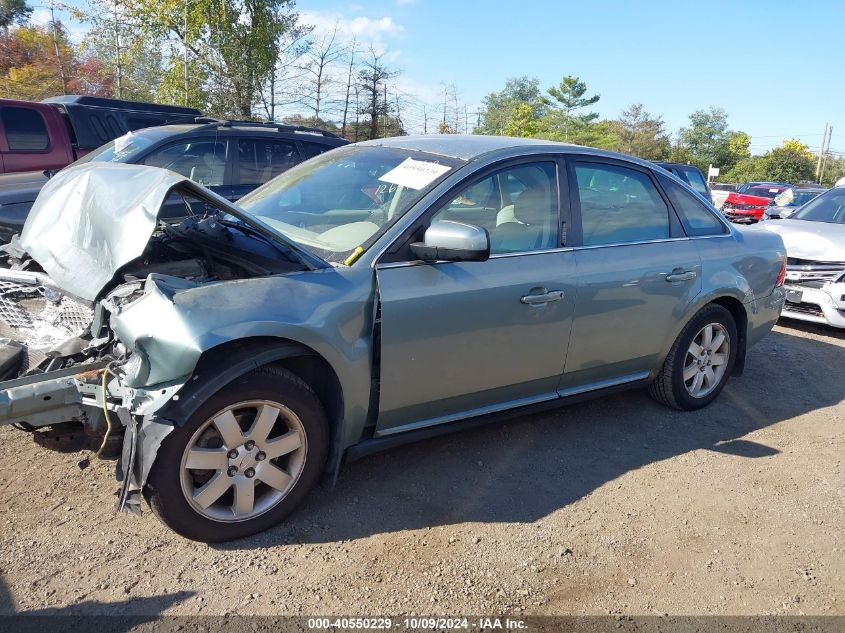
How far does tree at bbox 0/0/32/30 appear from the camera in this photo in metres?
25.5

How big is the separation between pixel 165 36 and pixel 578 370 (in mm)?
15807

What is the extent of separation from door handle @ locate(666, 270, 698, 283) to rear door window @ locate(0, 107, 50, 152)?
24.8 ft

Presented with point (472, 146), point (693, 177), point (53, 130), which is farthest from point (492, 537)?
point (693, 177)

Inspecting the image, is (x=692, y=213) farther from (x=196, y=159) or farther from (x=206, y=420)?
(x=196, y=159)

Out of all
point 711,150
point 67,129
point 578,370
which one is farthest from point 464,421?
point 711,150

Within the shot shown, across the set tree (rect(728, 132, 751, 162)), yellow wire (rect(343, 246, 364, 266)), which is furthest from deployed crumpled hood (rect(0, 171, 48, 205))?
tree (rect(728, 132, 751, 162))

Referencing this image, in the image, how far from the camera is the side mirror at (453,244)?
2990 mm

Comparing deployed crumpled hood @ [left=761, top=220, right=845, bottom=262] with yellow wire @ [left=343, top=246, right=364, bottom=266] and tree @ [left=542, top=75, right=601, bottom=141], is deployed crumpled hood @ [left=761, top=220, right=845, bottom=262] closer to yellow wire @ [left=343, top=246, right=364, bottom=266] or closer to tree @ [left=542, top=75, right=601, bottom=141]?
yellow wire @ [left=343, top=246, right=364, bottom=266]

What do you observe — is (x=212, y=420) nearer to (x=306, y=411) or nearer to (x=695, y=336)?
(x=306, y=411)

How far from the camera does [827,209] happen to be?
8.11 m

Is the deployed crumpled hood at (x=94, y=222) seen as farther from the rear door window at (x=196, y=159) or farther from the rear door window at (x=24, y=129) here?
the rear door window at (x=24, y=129)

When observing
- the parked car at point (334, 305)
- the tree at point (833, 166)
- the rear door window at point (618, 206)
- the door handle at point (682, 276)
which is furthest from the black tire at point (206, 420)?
the tree at point (833, 166)

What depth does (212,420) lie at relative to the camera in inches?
104

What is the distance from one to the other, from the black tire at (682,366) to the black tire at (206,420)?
Answer: 8.17 feet
